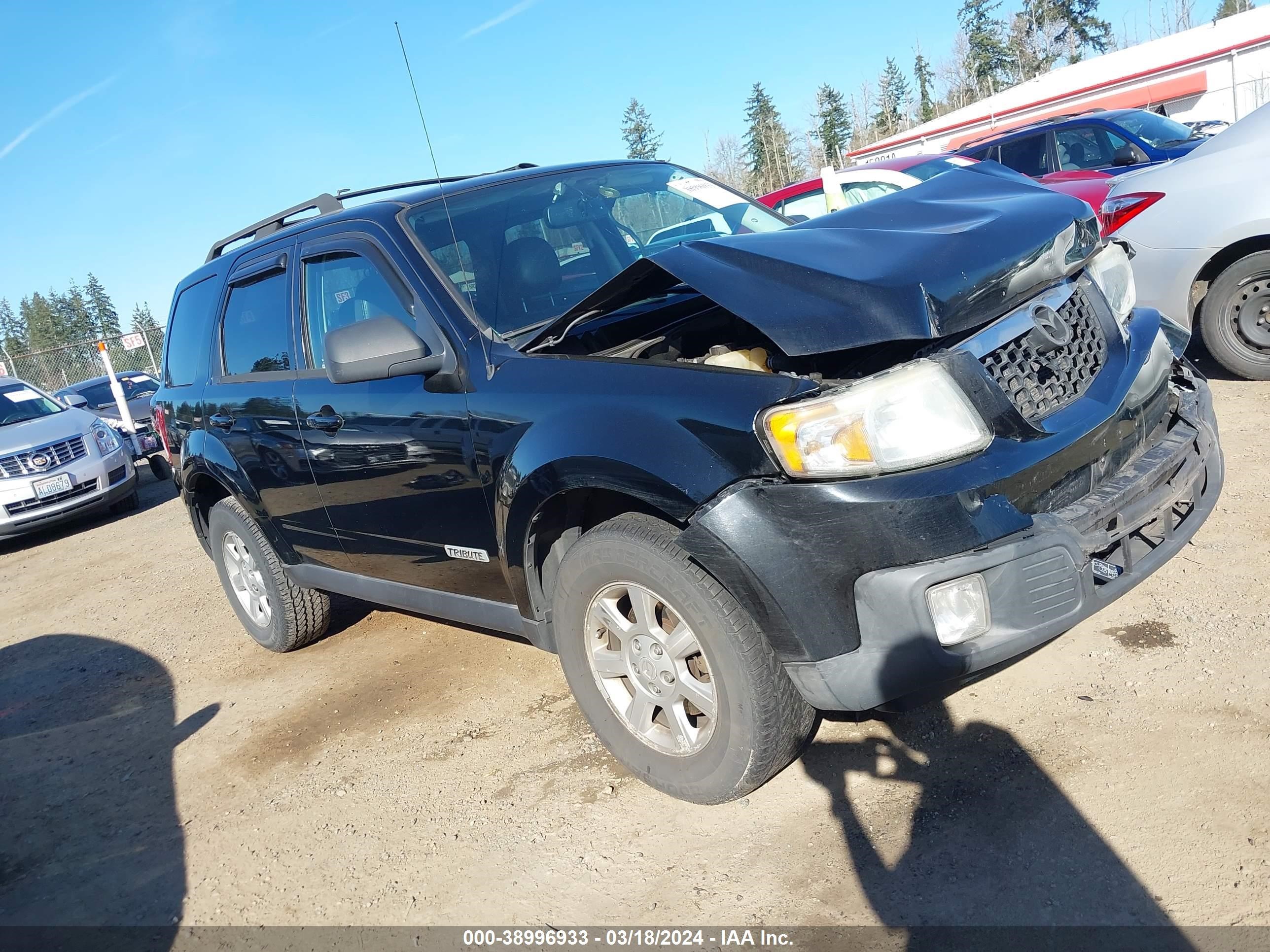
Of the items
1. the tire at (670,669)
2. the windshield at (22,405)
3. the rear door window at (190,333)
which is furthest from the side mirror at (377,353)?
the windshield at (22,405)

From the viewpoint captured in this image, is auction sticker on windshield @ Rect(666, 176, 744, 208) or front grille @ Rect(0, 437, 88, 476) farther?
front grille @ Rect(0, 437, 88, 476)

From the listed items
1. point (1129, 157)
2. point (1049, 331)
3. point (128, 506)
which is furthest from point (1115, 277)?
point (128, 506)

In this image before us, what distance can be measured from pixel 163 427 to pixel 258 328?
1.48 meters

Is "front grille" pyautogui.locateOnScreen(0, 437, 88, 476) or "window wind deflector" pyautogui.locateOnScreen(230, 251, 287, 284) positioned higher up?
"window wind deflector" pyautogui.locateOnScreen(230, 251, 287, 284)

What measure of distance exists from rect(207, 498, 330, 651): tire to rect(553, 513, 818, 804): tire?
220 cm

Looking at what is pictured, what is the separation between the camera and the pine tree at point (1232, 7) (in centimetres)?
6921

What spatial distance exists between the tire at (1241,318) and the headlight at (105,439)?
9.97m

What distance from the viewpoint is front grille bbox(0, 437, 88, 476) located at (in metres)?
9.07

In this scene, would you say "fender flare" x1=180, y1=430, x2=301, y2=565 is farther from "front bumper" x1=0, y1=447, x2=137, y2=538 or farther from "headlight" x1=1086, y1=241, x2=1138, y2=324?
"front bumper" x1=0, y1=447, x2=137, y2=538

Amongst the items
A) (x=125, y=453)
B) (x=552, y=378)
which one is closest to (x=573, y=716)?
(x=552, y=378)

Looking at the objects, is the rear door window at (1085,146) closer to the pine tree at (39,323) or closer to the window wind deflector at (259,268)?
the window wind deflector at (259,268)

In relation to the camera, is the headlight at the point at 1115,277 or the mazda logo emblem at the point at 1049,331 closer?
the mazda logo emblem at the point at 1049,331

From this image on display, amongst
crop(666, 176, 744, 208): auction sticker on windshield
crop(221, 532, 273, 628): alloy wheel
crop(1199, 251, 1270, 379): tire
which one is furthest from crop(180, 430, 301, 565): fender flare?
crop(1199, 251, 1270, 379): tire

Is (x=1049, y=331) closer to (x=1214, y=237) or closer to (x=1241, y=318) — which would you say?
(x=1214, y=237)
